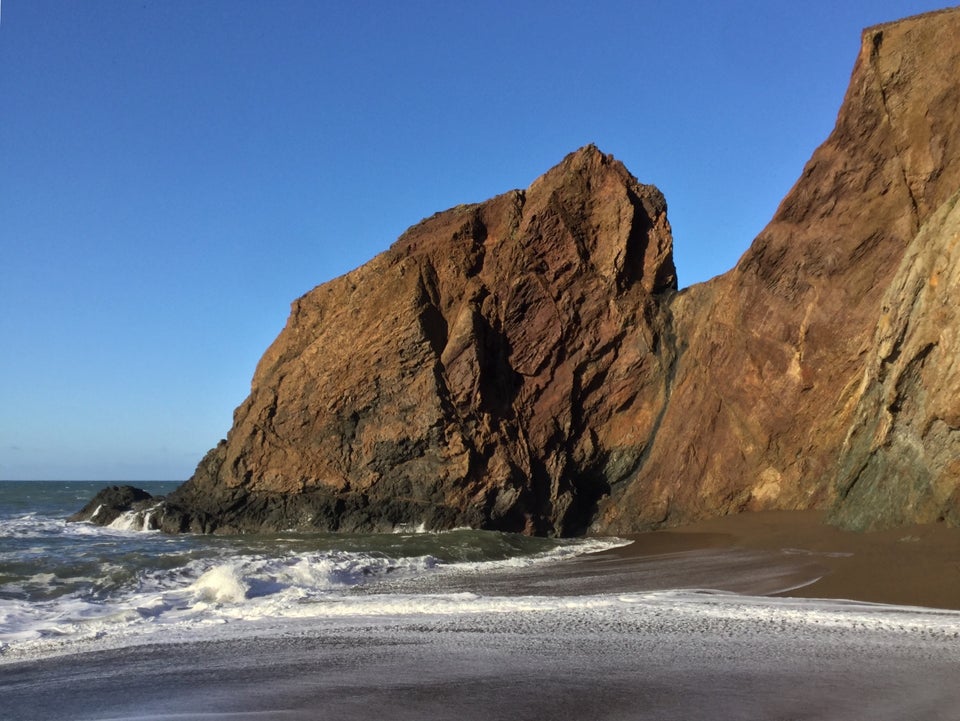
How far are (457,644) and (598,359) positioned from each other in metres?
16.9

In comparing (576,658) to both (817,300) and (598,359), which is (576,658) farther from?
(598,359)

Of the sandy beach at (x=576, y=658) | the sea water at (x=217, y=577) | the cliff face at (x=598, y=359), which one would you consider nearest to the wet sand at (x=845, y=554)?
the sandy beach at (x=576, y=658)

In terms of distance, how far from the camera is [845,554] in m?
12.2

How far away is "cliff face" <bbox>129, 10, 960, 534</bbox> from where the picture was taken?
55.8ft

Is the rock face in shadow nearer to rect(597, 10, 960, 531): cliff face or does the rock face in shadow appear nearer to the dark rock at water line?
rect(597, 10, 960, 531): cliff face

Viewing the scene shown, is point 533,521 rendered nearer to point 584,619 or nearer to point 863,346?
point 863,346

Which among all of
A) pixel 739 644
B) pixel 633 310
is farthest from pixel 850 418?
pixel 739 644

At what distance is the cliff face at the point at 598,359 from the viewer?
1700 cm

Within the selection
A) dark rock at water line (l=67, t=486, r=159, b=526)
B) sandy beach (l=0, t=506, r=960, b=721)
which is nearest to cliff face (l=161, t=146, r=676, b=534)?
dark rock at water line (l=67, t=486, r=159, b=526)

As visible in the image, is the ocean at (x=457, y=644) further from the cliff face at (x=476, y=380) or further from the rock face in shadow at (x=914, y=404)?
the cliff face at (x=476, y=380)

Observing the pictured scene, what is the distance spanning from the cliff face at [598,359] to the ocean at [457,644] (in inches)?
245

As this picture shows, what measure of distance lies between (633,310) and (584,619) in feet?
53.6

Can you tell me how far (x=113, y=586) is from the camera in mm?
12258

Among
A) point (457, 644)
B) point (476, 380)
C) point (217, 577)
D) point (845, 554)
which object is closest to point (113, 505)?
point (476, 380)
